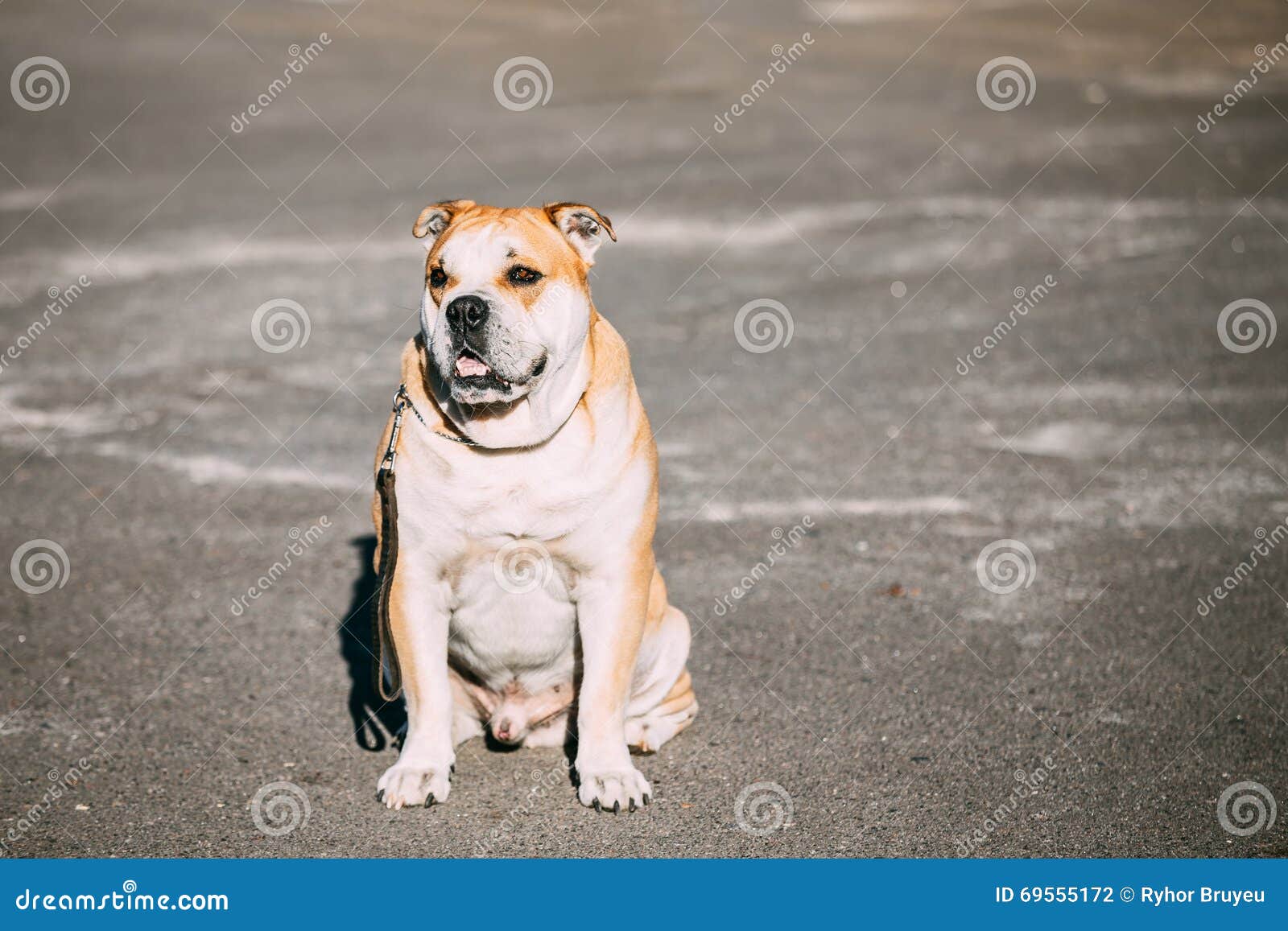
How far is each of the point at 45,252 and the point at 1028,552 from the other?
1081 cm

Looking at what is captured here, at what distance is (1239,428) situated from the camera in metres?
8.68

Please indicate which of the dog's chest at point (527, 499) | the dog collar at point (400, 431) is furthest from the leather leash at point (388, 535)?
the dog's chest at point (527, 499)

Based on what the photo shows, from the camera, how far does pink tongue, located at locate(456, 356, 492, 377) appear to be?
415cm

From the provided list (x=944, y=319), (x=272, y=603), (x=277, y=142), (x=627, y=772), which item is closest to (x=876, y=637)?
(x=627, y=772)

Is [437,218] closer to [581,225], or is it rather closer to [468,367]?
[581,225]

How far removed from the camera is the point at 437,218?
15.3 ft

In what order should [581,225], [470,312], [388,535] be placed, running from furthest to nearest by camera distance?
[581,225] → [388,535] → [470,312]

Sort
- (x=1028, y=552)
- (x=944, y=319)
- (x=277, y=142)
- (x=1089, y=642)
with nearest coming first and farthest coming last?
1. (x=1089, y=642)
2. (x=1028, y=552)
3. (x=944, y=319)
4. (x=277, y=142)

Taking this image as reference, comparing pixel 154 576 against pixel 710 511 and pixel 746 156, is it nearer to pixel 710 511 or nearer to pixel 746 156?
pixel 710 511

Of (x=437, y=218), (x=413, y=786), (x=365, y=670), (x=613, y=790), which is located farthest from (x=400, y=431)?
(x=365, y=670)

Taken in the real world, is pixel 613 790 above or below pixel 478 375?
below

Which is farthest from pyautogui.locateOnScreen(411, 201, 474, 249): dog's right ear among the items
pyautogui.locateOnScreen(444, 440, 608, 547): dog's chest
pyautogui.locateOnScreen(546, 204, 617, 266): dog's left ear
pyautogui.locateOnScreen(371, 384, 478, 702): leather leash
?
pyautogui.locateOnScreen(444, 440, 608, 547): dog's chest

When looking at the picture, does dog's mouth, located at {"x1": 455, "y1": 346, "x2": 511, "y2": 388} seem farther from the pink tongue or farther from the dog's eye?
the dog's eye

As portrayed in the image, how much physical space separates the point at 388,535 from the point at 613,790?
47.3 inches
